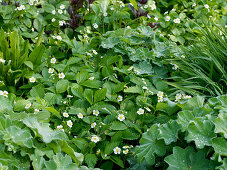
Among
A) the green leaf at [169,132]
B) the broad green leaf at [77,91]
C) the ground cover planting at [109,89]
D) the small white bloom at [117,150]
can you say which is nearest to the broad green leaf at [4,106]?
the ground cover planting at [109,89]

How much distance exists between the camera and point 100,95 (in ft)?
7.78

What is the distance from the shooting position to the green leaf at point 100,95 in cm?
236

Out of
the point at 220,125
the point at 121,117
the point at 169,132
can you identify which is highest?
the point at 220,125

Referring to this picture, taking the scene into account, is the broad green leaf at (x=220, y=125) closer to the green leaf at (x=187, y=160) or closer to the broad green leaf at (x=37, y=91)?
the green leaf at (x=187, y=160)

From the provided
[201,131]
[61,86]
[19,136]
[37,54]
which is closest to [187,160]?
[201,131]

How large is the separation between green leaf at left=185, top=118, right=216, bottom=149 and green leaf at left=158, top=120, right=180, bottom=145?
0.10 meters

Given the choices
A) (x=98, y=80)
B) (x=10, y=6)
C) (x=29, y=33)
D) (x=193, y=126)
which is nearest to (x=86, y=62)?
(x=98, y=80)

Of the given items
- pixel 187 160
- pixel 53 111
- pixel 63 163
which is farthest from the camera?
pixel 53 111

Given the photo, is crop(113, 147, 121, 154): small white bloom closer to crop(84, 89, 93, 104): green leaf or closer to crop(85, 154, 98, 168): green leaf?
crop(85, 154, 98, 168): green leaf

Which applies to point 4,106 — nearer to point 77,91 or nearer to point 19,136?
point 19,136

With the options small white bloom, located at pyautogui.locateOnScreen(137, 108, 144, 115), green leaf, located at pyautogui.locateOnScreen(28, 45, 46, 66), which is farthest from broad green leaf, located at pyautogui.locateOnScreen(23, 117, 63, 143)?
green leaf, located at pyautogui.locateOnScreen(28, 45, 46, 66)

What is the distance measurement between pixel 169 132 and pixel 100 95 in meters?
0.72

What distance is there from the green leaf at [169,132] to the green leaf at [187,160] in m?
0.08

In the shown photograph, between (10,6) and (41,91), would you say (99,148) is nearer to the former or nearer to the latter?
(41,91)
